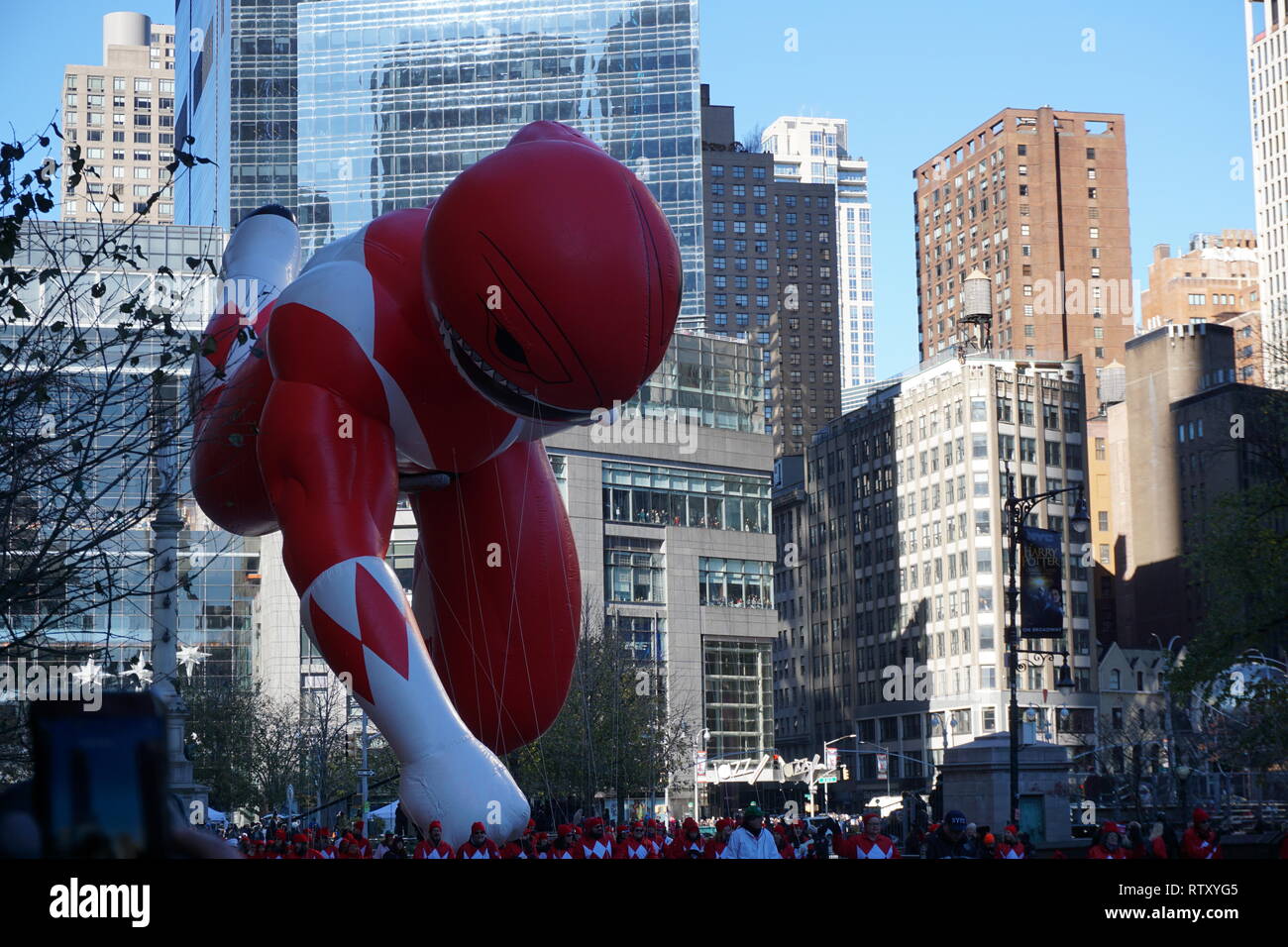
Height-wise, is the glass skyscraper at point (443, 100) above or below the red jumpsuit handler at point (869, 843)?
above

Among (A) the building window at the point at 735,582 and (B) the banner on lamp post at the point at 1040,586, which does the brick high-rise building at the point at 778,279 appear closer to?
(A) the building window at the point at 735,582

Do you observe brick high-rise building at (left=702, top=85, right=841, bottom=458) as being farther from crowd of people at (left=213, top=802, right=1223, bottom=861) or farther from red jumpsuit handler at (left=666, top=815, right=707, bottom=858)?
red jumpsuit handler at (left=666, top=815, right=707, bottom=858)

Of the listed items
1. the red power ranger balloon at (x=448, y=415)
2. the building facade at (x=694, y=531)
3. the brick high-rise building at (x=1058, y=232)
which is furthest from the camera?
the brick high-rise building at (x=1058, y=232)

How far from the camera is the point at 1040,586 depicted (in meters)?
29.2

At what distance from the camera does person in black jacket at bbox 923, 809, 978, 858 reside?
1673 cm

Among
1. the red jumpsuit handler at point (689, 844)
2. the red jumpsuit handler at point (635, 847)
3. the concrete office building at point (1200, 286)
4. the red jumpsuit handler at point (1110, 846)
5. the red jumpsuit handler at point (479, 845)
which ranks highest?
the concrete office building at point (1200, 286)

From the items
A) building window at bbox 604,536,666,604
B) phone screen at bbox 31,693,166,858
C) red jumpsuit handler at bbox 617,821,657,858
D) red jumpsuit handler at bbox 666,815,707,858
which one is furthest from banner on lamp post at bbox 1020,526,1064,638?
building window at bbox 604,536,666,604

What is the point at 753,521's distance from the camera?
8381cm

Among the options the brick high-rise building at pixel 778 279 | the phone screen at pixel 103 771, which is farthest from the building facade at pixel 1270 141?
the phone screen at pixel 103 771

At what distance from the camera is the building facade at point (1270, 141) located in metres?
110

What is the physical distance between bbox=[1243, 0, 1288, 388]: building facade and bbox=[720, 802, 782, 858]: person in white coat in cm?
9918

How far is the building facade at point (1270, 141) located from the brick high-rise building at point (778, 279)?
52599 mm
